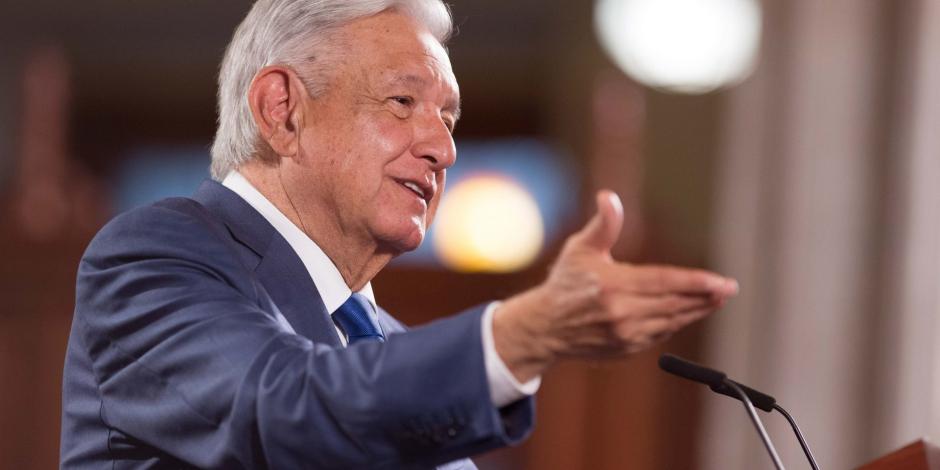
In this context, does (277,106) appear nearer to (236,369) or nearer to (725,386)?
(236,369)

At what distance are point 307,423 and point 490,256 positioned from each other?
720 cm

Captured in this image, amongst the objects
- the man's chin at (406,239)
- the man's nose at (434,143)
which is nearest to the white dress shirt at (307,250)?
the man's chin at (406,239)

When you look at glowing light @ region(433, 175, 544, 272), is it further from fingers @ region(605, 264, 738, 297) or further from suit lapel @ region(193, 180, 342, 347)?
fingers @ region(605, 264, 738, 297)

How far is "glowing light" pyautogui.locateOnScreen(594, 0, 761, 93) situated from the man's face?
486cm

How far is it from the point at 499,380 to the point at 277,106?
94 centimetres

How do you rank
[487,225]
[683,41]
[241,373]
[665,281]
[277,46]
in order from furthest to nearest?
[487,225]
[683,41]
[277,46]
[241,373]
[665,281]

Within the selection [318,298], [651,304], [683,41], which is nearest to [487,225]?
[683,41]

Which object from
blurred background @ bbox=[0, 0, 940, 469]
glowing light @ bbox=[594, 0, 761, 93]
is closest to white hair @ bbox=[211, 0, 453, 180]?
blurred background @ bbox=[0, 0, 940, 469]

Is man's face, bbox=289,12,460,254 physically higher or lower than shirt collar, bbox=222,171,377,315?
higher

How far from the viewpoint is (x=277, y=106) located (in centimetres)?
217

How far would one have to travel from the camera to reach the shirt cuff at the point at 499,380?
1369 mm

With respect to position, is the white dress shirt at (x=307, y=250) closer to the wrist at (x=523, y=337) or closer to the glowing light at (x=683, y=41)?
the wrist at (x=523, y=337)

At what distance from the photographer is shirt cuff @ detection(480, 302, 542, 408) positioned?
4.49ft

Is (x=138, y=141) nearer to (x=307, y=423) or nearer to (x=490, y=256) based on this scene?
(x=490, y=256)
